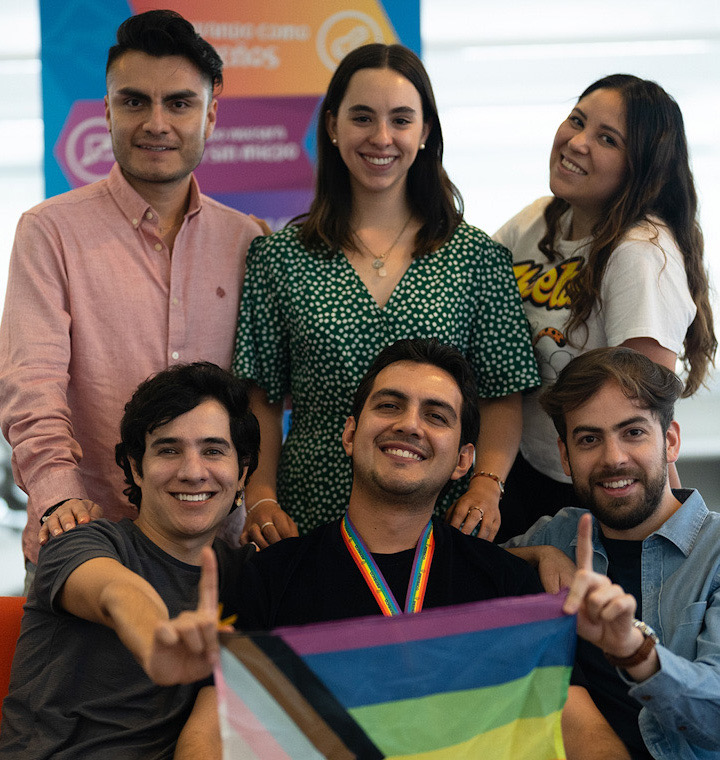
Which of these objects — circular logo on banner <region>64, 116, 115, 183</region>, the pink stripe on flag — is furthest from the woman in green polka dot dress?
circular logo on banner <region>64, 116, 115, 183</region>

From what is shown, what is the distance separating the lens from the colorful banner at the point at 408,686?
1.71 meters

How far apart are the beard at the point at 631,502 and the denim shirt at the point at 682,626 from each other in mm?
53

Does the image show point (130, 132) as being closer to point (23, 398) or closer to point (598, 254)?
point (23, 398)

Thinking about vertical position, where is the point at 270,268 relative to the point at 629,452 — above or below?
above

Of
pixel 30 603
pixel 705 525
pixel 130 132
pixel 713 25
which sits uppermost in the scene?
pixel 713 25

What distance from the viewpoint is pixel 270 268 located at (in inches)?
108

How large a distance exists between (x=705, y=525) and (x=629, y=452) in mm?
237

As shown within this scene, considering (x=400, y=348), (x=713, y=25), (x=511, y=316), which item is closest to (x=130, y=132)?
(x=400, y=348)

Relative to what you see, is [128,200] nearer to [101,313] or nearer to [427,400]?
[101,313]

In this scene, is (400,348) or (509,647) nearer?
(509,647)

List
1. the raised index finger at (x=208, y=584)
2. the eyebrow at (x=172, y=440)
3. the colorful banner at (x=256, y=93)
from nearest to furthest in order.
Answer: the raised index finger at (x=208, y=584) → the eyebrow at (x=172, y=440) → the colorful banner at (x=256, y=93)

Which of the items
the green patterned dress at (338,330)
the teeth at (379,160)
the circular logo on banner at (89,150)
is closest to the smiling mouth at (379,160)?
the teeth at (379,160)

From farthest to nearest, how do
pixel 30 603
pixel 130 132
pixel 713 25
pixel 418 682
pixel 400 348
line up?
pixel 713 25, pixel 130 132, pixel 400 348, pixel 30 603, pixel 418 682

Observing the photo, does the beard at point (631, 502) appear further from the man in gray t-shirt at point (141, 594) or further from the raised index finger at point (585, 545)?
the man in gray t-shirt at point (141, 594)
